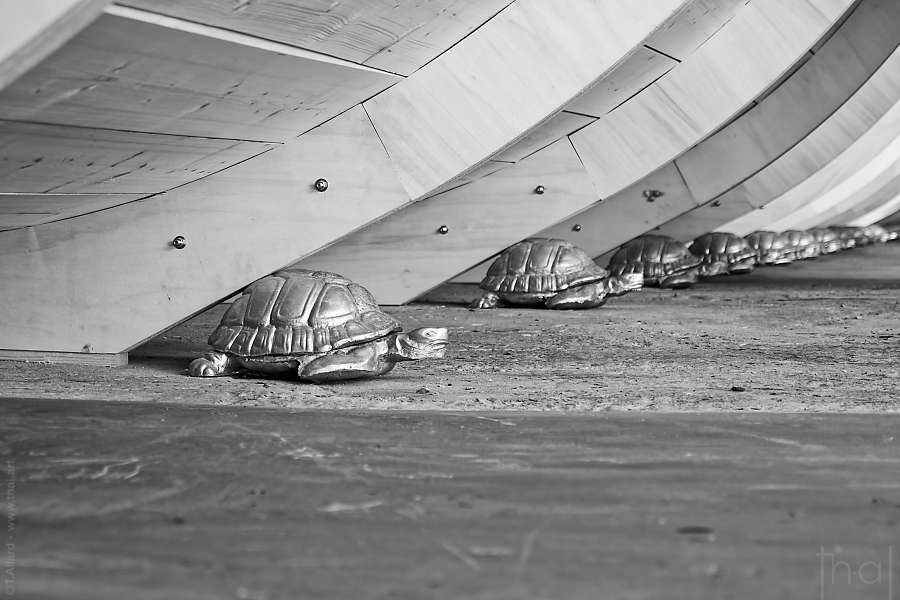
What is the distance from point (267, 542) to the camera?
255 cm

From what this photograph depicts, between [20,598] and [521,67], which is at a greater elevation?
[521,67]

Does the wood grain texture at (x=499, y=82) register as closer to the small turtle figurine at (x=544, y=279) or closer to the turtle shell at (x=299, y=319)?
the turtle shell at (x=299, y=319)

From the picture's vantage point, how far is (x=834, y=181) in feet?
60.4

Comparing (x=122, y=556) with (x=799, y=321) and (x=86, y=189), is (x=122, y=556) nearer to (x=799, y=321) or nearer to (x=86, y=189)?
(x=86, y=189)

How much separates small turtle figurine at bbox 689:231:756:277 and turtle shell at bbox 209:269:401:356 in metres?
8.45

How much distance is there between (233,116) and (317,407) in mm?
1267

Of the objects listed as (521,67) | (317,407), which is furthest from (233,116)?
(521,67)

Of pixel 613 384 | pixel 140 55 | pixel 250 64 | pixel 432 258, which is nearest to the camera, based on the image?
pixel 140 55

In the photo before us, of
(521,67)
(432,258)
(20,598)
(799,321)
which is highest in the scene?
(521,67)

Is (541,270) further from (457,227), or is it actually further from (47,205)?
(47,205)

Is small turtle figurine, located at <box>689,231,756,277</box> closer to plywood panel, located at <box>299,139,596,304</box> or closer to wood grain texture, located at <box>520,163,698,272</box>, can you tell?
wood grain texture, located at <box>520,163,698,272</box>

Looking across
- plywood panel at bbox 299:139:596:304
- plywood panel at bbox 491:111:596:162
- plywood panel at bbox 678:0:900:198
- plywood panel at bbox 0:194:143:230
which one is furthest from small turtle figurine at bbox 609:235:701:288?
plywood panel at bbox 0:194:143:230

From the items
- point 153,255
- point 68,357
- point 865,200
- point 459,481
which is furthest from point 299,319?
point 865,200

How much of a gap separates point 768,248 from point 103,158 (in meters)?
13.0
